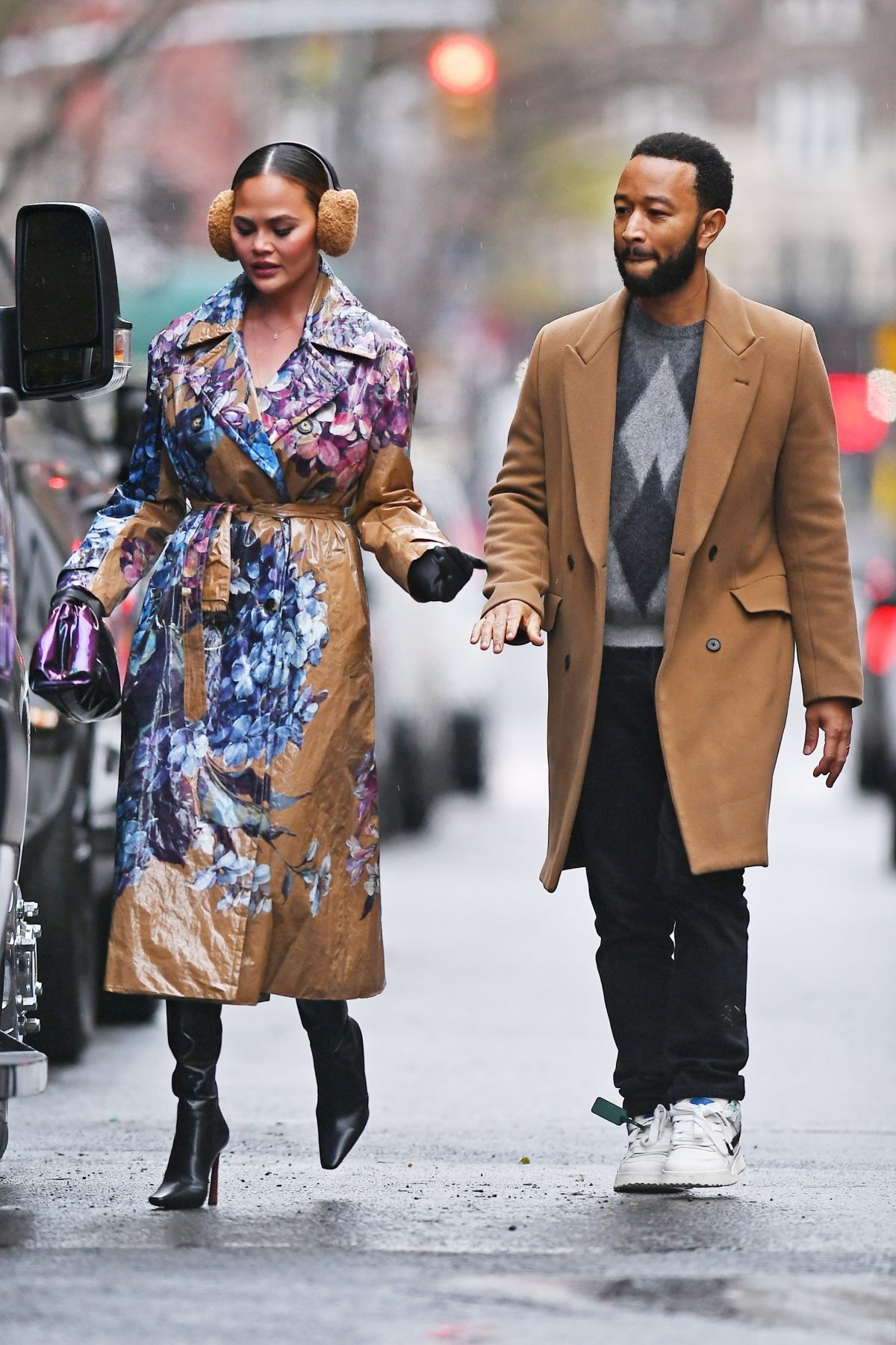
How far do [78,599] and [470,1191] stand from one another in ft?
4.57

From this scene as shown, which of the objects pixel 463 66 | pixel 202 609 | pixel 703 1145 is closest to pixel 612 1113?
pixel 703 1145

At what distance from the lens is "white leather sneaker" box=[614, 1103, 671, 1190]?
5.75 metres

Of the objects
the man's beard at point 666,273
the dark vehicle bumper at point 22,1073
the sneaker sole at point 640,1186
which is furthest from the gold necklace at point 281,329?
the sneaker sole at point 640,1186

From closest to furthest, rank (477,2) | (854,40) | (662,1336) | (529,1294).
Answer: (662,1336) < (529,1294) < (477,2) < (854,40)

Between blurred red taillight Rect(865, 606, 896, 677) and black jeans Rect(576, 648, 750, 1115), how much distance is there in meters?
8.90

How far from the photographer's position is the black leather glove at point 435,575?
556cm

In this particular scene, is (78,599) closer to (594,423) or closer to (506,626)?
(506,626)

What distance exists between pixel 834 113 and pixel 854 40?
535 cm

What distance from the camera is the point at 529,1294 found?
15.4 ft

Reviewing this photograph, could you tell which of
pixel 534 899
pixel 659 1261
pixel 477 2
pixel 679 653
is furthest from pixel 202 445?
pixel 477 2

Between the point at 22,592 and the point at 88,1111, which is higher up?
the point at 22,592

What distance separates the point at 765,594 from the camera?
19.0 feet

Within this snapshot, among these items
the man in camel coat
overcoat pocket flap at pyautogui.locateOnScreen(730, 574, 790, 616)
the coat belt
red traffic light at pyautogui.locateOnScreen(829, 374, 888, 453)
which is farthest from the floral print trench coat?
red traffic light at pyautogui.locateOnScreen(829, 374, 888, 453)

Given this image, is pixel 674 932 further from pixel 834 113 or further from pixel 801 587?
pixel 834 113
